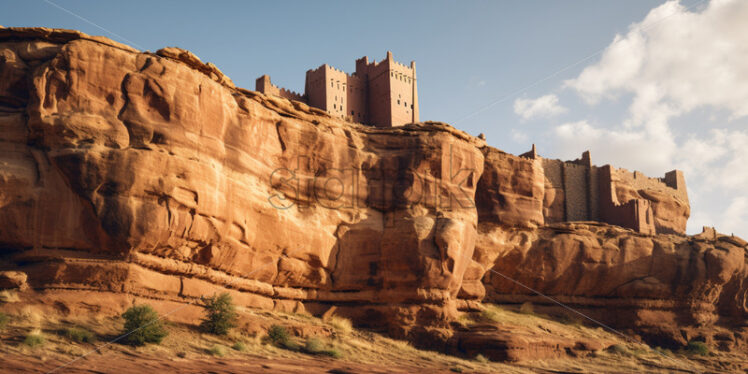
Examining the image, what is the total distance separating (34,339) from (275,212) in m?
10.1

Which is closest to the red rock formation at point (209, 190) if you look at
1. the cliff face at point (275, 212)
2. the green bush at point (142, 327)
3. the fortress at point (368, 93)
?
the cliff face at point (275, 212)

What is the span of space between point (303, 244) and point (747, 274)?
84.3 ft

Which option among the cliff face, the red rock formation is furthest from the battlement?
the red rock formation

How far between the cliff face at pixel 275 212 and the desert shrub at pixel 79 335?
2184mm

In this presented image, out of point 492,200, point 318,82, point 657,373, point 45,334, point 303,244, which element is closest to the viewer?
point 45,334

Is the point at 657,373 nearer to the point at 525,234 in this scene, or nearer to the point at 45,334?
the point at 525,234

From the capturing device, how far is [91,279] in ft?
59.4

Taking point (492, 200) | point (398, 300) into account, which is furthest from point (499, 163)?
point (398, 300)

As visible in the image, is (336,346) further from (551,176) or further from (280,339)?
(551,176)

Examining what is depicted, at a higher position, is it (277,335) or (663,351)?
(277,335)

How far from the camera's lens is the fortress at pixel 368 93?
1857 inches

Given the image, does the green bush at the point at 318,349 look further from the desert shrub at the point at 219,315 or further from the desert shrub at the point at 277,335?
the desert shrub at the point at 219,315

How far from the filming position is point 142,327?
55.4ft

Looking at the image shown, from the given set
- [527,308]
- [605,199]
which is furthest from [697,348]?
[605,199]
